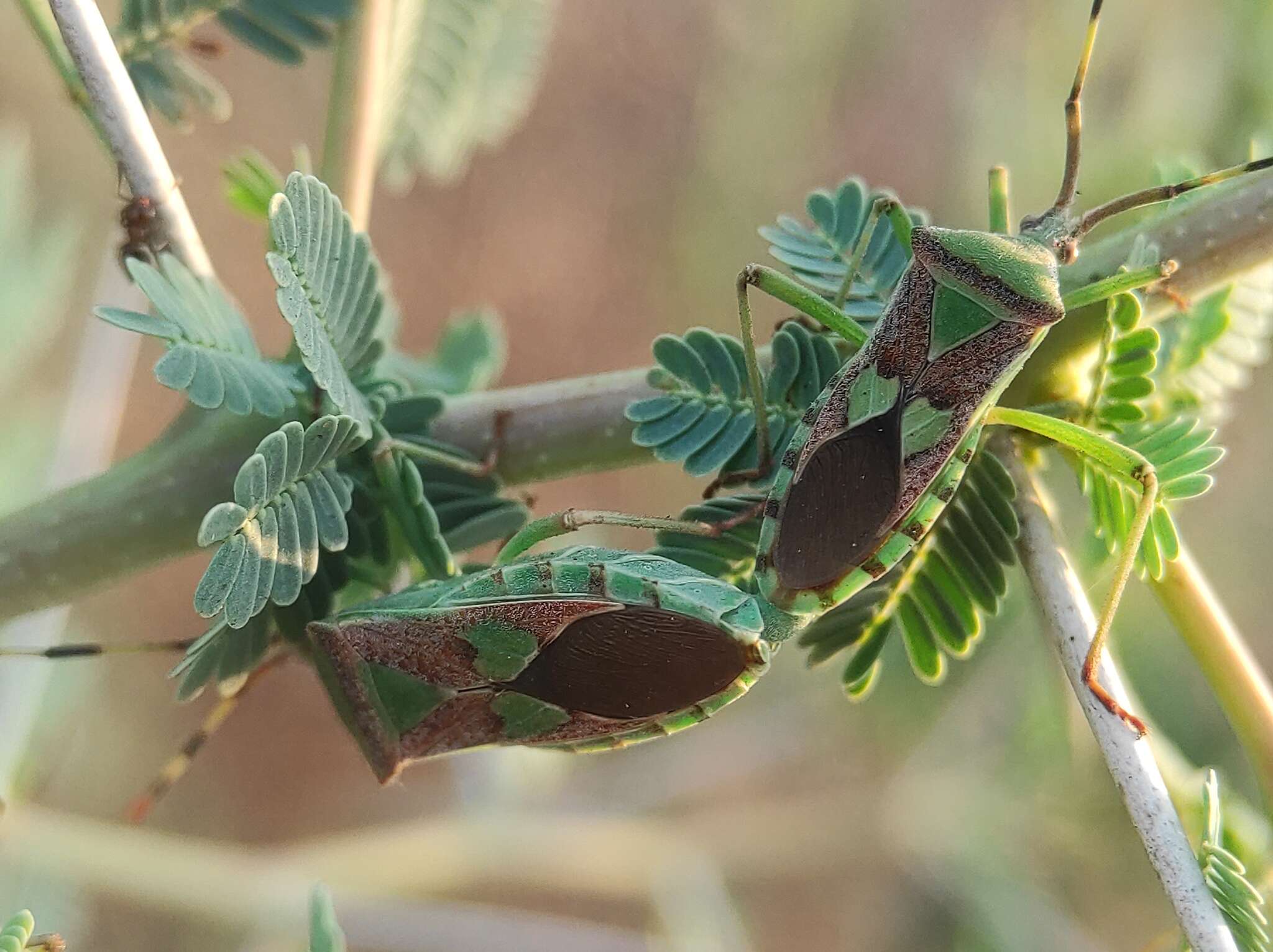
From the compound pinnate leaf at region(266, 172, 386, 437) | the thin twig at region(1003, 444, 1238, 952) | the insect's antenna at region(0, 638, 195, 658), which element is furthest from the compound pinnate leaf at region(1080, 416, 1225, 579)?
the insect's antenna at region(0, 638, 195, 658)

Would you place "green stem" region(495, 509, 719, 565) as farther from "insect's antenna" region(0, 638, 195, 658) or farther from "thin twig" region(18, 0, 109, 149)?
"thin twig" region(18, 0, 109, 149)

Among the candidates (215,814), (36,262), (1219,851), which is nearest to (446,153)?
(36,262)

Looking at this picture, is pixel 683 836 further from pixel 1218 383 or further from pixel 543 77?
pixel 543 77

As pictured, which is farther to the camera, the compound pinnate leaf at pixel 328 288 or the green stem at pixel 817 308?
the green stem at pixel 817 308

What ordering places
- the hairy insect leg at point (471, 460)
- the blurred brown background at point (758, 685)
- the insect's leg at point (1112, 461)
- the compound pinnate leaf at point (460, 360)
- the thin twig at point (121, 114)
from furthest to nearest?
the blurred brown background at point (758, 685), the compound pinnate leaf at point (460, 360), the hairy insect leg at point (471, 460), the insect's leg at point (1112, 461), the thin twig at point (121, 114)

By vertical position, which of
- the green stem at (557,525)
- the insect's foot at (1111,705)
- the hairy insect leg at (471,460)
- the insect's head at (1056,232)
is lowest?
the green stem at (557,525)

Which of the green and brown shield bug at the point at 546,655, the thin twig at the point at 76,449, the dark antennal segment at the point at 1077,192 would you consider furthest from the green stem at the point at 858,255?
the thin twig at the point at 76,449

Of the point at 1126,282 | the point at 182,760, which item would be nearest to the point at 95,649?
the point at 182,760

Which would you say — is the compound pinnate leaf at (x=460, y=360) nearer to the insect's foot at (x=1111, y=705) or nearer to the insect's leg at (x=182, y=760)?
the insect's leg at (x=182, y=760)
